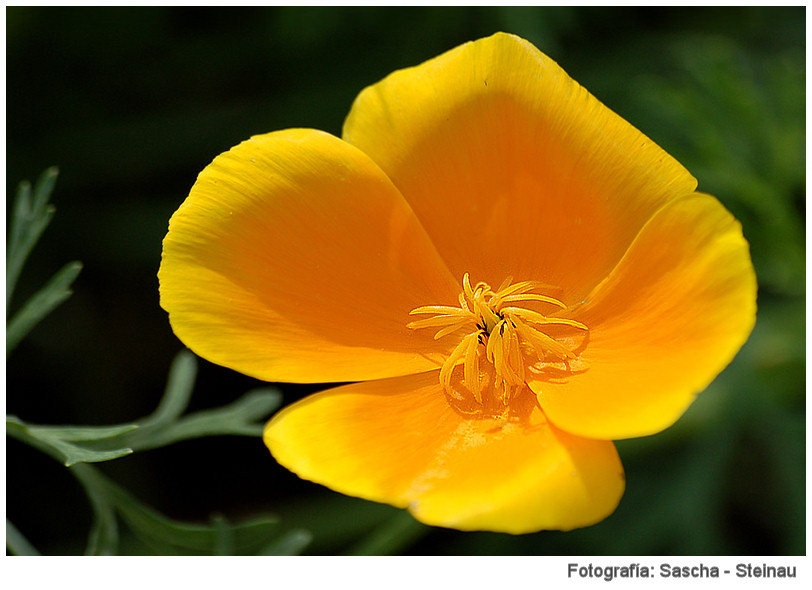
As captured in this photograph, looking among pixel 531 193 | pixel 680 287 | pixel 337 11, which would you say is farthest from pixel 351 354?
pixel 337 11

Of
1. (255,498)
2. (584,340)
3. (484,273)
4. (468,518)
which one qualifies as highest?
(484,273)

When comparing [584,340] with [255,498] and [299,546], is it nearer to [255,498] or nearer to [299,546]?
[299,546]

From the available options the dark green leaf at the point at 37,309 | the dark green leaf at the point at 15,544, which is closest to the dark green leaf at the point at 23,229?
the dark green leaf at the point at 37,309

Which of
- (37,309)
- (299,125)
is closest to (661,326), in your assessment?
(37,309)

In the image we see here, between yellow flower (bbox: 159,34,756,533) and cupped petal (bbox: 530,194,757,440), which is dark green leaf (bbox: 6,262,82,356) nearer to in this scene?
yellow flower (bbox: 159,34,756,533)

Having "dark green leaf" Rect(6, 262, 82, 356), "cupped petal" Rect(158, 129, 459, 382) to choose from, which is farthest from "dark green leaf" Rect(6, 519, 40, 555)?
"cupped petal" Rect(158, 129, 459, 382)

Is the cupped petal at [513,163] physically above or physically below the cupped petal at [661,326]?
above

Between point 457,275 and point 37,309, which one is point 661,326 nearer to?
point 457,275

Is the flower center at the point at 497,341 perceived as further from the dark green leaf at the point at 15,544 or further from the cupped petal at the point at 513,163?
the dark green leaf at the point at 15,544
